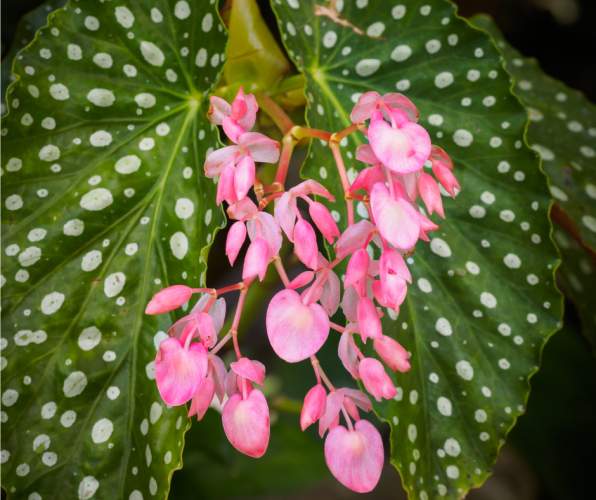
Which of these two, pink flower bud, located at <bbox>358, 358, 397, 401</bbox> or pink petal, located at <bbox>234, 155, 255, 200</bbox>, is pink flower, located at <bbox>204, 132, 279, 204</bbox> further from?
pink flower bud, located at <bbox>358, 358, 397, 401</bbox>

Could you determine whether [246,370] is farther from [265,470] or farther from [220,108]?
[265,470]

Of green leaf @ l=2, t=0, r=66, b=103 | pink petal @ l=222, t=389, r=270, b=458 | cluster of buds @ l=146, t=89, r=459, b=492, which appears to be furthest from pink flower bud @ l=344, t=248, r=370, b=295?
green leaf @ l=2, t=0, r=66, b=103

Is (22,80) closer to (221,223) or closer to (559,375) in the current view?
(221,223)

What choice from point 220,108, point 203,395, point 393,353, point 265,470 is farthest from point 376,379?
point 265,470

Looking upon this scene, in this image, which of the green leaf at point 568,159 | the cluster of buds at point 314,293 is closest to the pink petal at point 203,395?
the cluster of buds at point 314,293

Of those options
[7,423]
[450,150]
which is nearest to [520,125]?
[450,150]
